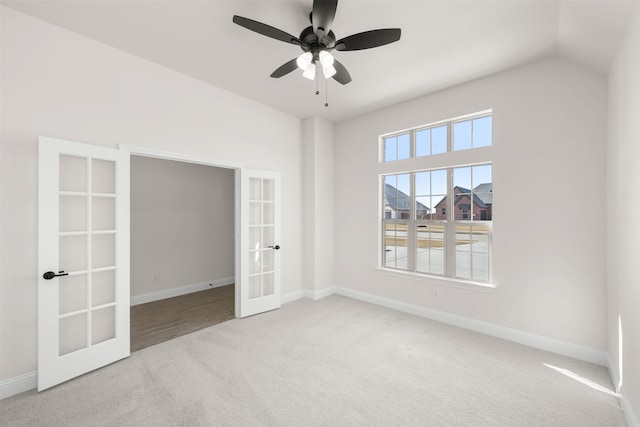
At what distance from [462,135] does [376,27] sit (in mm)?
1992

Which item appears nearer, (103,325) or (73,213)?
(73,213)

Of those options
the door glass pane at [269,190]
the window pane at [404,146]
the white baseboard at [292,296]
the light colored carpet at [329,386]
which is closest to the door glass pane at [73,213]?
the light colored carpet at [329,386]

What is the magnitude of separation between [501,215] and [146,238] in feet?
17.8

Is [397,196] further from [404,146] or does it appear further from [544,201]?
[544,201]

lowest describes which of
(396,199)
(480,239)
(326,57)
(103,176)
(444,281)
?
(444,281)

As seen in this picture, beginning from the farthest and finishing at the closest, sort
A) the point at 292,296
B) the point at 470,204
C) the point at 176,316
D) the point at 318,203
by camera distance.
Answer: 1. the point at 318,203
2. the point at 292,296
3. the point at 176,316
4. the point at 470,204

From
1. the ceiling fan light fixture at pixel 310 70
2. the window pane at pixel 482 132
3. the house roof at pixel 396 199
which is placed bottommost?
the house roof at pixel 396 199

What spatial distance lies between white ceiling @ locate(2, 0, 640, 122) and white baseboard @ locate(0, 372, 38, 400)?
Result: 3099mm

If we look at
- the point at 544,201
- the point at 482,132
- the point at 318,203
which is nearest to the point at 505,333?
the point at 544,201

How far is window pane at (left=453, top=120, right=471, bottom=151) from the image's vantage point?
3.62 meters

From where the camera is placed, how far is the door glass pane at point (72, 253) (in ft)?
8.14

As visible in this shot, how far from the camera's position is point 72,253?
2537mm

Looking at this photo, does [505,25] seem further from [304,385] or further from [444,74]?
[304,385]

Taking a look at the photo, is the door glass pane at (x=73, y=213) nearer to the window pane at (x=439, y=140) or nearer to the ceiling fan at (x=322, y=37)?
the ceiling fan at (x=322, y=37)
